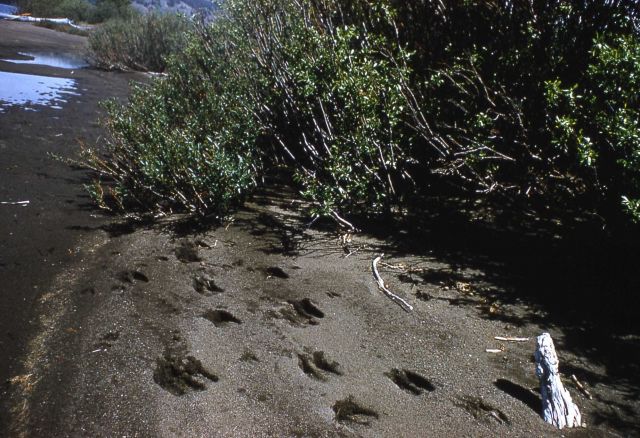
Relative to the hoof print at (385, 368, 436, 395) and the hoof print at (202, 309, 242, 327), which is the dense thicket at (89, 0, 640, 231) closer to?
the hoof print at (202, 309, 242, 327)

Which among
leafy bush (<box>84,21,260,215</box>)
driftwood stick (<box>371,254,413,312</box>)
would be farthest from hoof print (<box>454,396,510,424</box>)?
leafy bush (<box>84,21,260,215</box>)

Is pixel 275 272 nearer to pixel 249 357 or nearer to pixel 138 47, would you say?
pixel 249 357

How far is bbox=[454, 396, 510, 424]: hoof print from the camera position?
339 centimetres

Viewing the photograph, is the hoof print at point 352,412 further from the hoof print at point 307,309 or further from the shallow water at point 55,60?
the shallow water at point 55,60

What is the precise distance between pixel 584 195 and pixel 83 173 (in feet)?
21.5

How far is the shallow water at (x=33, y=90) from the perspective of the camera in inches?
481

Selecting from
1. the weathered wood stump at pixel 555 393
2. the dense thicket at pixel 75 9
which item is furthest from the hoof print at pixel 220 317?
the dense thicket at pixel 75 9

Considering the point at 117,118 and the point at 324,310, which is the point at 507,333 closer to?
the point at 324,310

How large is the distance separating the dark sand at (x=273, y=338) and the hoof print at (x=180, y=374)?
0.04 feet

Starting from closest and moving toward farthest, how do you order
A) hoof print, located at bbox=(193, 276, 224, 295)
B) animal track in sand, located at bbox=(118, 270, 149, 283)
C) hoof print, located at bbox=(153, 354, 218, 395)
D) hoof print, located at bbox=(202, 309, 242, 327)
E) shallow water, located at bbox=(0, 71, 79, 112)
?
hoof print, located at bbox=(153, 354, 218, 395), hoof print, located at bbox=(202, 309, 242, 327), hoof print, located at bbox=(193, 276, 224, 295), animal track in sand, located at bbox=(118, 270, 149, 283), shallow water, located at bbox=(0, 71, 79, 112)

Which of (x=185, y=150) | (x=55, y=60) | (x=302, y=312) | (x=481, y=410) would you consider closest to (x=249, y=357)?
(x=302, y=312)

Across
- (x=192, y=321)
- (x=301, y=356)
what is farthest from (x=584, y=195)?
(x=192, y=321)

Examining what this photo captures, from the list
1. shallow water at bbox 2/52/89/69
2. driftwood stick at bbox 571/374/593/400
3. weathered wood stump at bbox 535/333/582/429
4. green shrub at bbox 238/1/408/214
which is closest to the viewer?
weathered wood stump at bbox 535/333/582/429

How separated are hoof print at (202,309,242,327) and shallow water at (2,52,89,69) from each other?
17.4m
